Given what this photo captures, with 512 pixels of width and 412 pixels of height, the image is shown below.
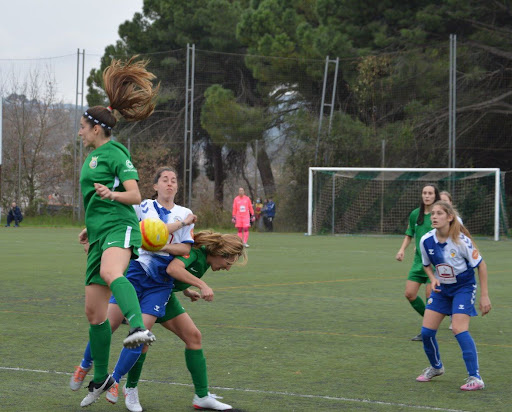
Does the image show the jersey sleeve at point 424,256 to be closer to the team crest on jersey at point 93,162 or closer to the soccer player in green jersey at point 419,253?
the soccer player in green jersey at point 419,253

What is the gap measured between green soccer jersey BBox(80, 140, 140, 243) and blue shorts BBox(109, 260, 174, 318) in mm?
373

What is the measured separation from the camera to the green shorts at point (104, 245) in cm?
549

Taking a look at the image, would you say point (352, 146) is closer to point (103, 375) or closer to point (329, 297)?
point (329, 297)

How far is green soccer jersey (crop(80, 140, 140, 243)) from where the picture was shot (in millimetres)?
5594

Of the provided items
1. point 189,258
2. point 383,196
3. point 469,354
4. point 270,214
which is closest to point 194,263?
point 189,258

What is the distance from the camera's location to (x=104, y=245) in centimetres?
550

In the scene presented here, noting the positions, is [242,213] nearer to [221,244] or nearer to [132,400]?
[221,244]

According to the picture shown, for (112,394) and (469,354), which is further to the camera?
(469,354)

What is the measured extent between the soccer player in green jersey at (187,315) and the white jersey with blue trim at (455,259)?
1886 millimetres

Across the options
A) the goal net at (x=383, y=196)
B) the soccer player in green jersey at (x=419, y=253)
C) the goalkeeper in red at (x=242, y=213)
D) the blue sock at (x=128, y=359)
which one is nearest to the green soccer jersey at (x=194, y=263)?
the blue sock at (x=128, y=359)

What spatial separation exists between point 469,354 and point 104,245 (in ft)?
9.54

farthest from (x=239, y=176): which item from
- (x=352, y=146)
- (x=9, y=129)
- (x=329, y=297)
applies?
(x=329, y=297)

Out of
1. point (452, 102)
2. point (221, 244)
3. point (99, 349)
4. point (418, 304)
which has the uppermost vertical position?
point (452, 102)

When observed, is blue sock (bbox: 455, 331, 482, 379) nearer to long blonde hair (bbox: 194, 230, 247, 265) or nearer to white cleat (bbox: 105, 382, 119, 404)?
long blonde hair (bbox: 194, 230, 247, 265)
